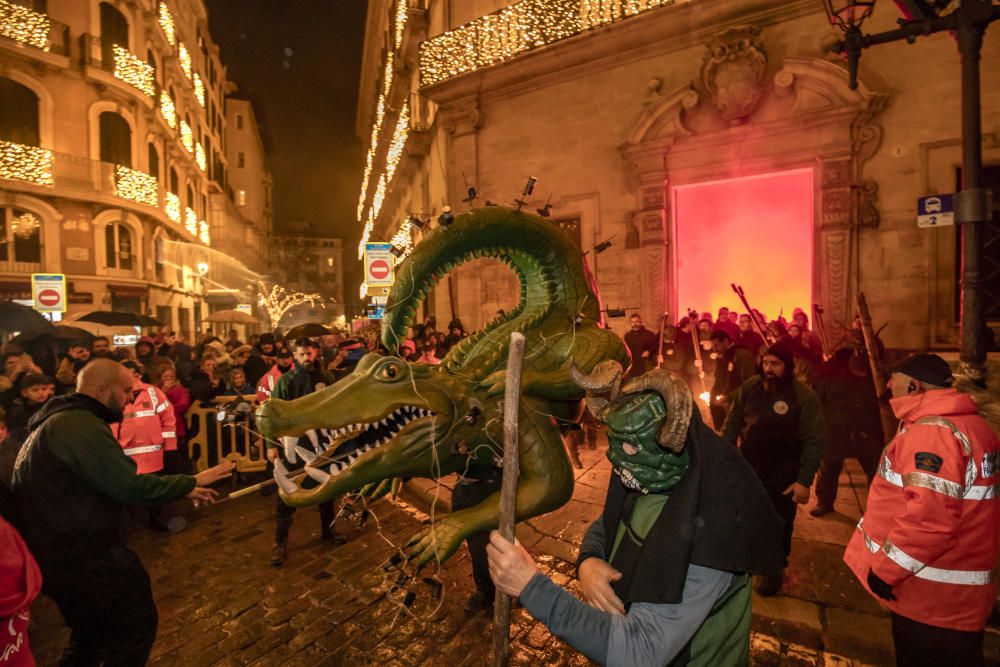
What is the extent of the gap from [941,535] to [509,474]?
2.03 m

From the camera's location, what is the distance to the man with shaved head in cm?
262

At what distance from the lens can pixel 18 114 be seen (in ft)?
60.9

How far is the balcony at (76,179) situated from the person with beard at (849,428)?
25.7 m

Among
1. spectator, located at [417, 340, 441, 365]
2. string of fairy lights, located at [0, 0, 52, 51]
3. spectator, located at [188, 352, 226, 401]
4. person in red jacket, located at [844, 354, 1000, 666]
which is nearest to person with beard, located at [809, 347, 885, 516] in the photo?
person in red jacket, located at [844, 354, 1000, 666]

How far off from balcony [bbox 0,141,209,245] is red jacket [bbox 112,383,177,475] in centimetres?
1971

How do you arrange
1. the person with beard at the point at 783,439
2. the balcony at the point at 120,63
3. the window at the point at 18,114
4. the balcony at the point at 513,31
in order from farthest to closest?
the balcony at the point at 120,63 → the window at the point at 18,114 → the balcony at the point at 513,31 → the person with beard at the point at 783,439

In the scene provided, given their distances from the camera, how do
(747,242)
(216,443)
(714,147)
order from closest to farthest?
(216,443) → (714,147) → (747,242)

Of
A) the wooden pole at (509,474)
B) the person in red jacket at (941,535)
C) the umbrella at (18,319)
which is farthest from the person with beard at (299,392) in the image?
the umbrella at (18,319)

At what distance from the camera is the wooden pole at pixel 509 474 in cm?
177

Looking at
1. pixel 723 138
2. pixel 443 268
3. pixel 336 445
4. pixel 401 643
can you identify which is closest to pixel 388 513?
pixel 401 643

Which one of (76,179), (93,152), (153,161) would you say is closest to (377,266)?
(76,179)

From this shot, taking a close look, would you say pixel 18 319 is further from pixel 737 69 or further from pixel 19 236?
pixel 737 69

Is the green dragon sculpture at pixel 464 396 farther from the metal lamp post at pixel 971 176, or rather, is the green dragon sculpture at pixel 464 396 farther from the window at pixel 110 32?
the window at pixel 110 32

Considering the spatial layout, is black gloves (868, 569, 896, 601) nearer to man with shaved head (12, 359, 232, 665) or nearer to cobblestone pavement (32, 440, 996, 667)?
cobblestone pavement (32, 440, 996, 667)
